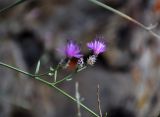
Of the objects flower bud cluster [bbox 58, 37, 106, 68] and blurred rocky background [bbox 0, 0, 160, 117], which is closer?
flower bud cluster [bbox 58, 37, 106, 68]

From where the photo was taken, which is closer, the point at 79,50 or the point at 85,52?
the point at 79,50

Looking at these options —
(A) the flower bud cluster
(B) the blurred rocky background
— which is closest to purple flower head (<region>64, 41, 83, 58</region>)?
(A) the flower bud cluster

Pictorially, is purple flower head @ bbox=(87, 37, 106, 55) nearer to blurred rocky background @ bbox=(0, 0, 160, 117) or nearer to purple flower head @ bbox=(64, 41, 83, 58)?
purple flower head @ bbox=(64, 41, 83, 58)

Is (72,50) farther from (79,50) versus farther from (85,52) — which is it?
(85,52)

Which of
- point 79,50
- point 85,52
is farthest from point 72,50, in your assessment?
point 85,52

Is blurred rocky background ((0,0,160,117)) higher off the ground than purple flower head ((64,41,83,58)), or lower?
lower

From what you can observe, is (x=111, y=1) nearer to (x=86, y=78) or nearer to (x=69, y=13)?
(x=69, y=13)
